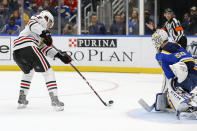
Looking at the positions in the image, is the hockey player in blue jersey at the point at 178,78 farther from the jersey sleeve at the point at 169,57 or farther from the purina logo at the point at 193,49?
the purina logo at the point at 193,49

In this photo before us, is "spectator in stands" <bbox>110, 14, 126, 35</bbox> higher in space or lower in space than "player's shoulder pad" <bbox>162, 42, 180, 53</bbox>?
higher

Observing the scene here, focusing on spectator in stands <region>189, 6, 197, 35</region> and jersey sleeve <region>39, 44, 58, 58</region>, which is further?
spectator in stands <region>189, 6, 197, 35</region>

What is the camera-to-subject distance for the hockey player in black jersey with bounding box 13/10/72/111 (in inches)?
167

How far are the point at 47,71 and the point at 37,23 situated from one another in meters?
0.48

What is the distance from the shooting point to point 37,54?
14.1 ft

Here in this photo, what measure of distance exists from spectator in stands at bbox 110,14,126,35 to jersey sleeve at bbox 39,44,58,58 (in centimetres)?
415

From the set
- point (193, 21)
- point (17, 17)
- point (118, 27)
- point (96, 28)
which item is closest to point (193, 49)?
point (193, 21)

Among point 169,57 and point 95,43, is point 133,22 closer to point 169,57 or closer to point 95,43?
point 95,43

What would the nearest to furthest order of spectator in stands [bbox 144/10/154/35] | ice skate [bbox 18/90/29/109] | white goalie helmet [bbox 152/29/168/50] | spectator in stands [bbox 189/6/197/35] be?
white goalie helmet [bbox 152/29/168/50] < ice skate [bbox 18/90/29/109] < spectator in stands [bbox 189/6/197/35] < spectator in stands [bbox 144/10/154/35]

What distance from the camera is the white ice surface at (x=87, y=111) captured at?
3.50 m

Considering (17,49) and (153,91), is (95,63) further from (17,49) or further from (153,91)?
(17,49)

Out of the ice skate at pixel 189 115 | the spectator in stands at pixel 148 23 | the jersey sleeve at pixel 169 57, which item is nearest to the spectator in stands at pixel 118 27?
the spectator in stands at pixel 148 23

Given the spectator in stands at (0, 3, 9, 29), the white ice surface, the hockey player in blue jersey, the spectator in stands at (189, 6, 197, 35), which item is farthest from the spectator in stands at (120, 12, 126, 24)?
the hockey player in blue jersey

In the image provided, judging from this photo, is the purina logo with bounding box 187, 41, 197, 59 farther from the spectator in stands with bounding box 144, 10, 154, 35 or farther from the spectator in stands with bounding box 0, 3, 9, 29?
the spectator in stands with bounding box 0, 3, 9, 29
